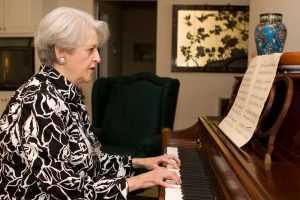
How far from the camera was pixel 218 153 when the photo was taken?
1.42m

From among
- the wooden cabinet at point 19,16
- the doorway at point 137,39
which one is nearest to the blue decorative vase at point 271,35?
the wooden cabinet at point 19,16

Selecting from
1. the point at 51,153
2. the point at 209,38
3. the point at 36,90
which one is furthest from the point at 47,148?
the point at 209,38

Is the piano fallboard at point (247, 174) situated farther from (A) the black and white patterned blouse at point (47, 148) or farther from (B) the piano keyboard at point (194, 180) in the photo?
(A) the black and white patterned blouse at point (47, 148)

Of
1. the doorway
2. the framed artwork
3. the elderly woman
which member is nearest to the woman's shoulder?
the elderly woman

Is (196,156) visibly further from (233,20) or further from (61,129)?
(233,20)

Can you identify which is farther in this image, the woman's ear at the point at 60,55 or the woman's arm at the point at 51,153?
the woman's ear at the point at 60,55

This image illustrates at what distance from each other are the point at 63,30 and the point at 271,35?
940 millimetres

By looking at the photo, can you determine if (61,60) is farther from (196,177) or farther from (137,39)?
(137,39)

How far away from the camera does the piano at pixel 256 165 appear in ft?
3.21

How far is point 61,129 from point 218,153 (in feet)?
1.77

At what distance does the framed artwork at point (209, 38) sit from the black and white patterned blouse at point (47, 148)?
3387 mm

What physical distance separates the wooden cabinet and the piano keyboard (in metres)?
3.41

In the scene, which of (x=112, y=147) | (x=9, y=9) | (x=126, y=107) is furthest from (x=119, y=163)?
(x=9, y=9)

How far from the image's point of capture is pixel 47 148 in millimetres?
1283
